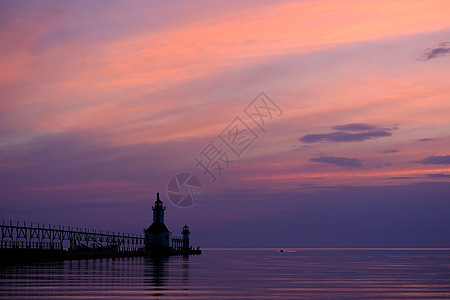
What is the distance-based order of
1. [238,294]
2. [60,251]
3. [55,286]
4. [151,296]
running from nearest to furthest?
[151,296], [238,294], [55,286], [60,251]

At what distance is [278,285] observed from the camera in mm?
62156

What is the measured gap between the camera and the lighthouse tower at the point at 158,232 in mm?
158875

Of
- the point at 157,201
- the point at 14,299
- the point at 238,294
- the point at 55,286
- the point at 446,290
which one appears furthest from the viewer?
the point at 157,201

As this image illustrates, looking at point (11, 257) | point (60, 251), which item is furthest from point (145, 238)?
point (11, 257)

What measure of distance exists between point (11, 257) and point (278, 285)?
1794 inches

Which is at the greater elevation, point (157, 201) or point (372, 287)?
point (157, 201)

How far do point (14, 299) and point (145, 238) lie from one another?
116270mm

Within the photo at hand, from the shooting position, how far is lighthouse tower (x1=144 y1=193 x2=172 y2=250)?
521 feet

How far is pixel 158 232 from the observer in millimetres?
159875

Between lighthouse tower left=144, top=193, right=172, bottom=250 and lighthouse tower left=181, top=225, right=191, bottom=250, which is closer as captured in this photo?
lighthouse tower left=144, top=193, right=172, bottom=250

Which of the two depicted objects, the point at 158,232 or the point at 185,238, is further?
the point at 185,238

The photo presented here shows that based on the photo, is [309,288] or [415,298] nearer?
[415,298]

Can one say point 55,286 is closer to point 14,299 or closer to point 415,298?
point 14,299

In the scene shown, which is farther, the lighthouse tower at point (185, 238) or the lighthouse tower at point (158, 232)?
the lighthouse tower at point (185, 238)
